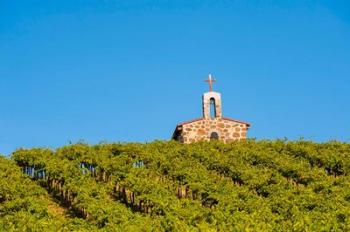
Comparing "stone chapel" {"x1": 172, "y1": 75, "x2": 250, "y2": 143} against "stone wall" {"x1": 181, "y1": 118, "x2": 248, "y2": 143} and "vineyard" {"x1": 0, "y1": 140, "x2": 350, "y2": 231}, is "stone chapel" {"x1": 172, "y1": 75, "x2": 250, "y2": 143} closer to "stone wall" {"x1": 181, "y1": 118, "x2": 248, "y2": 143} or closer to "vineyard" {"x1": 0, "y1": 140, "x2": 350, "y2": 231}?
"stone wall" {"x1": 181, "y1": 118, "x2": 248, "y2": 143}

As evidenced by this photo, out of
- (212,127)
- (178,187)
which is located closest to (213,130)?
(212,127)

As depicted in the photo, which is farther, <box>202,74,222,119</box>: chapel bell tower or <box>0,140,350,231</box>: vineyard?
<box>202,74,222,119</box>: chapel bell tower

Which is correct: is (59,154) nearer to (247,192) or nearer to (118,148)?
(118,148)

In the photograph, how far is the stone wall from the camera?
55000mm

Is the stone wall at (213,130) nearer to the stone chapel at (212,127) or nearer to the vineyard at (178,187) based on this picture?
the stone chapel at (212,127)

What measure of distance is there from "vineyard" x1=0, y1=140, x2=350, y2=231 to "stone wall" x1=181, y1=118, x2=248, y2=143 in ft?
24.9

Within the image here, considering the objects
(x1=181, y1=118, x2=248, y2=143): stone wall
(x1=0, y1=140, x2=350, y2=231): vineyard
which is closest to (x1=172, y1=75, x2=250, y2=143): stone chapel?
(x1=181, y1=118, x2=248, y2=143): stone wall

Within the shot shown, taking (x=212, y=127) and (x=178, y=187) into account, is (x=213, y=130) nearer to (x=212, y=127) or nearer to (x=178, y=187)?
(x=212, y=127)

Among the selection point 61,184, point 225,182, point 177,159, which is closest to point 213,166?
point 177,159

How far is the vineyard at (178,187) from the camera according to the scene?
2516cm

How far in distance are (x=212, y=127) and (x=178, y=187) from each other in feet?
69.7

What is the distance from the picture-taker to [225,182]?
34.2 meters

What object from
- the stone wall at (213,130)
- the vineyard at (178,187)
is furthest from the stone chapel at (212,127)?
the vineyard at (178,187)

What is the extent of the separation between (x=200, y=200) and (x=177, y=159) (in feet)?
27.9
